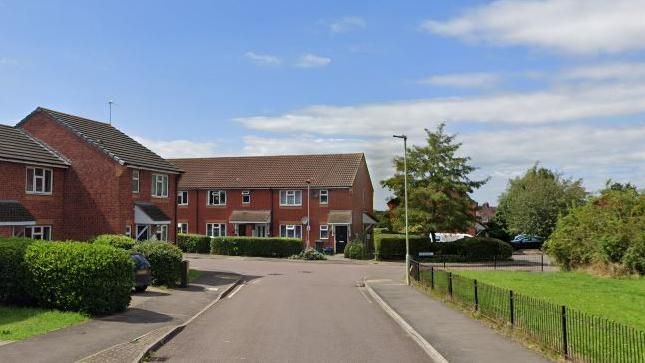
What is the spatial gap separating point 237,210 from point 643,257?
119 feet

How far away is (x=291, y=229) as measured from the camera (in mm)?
57875

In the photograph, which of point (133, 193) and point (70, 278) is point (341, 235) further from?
point (70, 278)

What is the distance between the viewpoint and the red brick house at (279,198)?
186 ft

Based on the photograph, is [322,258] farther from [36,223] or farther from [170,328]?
[170,328]

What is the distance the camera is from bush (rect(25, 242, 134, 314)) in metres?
16.3

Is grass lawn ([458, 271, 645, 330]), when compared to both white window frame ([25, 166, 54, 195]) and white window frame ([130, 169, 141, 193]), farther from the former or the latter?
white window frame ([25, 166, 54, 195])

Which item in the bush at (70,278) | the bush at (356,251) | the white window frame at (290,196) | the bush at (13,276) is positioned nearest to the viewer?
the bush at (70,278)

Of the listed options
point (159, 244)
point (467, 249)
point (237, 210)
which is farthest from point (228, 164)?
point (159, 244)

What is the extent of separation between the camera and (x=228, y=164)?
64375 mm

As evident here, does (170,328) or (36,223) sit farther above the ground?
(36,223)

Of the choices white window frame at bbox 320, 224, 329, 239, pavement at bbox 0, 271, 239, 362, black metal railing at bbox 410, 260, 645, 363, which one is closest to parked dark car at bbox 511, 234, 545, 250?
white window frame at bbox 320, 224, 329, 239

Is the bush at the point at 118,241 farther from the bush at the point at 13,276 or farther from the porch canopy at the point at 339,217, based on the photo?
the porch canopy at the point at 339,217

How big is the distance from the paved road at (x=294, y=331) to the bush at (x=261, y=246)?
21.1m

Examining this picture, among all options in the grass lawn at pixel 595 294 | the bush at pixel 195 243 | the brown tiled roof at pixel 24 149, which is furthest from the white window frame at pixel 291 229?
the grass lawn at pixel 595 294
